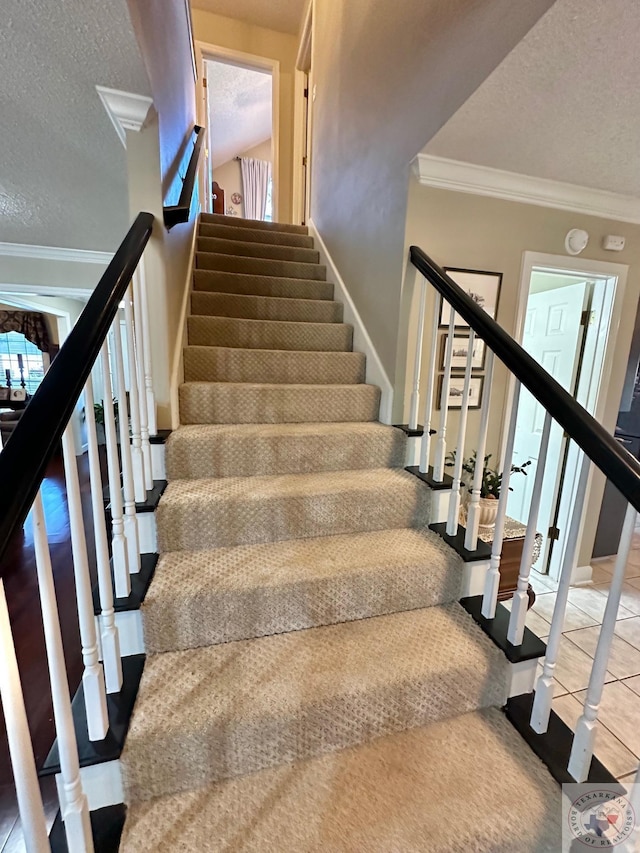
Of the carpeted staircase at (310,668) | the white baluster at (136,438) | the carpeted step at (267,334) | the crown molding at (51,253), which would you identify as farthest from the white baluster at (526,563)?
the crown molding at (51,253)

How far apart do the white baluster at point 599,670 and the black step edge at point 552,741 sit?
25mm

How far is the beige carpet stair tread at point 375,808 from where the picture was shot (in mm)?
845

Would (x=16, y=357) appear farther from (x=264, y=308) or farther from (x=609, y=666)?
(x=609, y=666)

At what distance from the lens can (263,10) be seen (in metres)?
4.16

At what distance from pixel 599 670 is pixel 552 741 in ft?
0.99

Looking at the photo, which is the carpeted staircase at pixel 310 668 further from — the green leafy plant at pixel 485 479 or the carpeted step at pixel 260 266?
the carpeted step at pixel 260 266

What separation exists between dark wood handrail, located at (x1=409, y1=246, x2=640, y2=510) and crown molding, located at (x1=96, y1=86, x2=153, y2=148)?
48.3 inches

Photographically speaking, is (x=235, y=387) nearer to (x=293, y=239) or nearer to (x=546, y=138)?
(x=546, y=138)

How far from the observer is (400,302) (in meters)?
1.88

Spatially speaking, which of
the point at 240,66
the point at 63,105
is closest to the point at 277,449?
the point at 63,105

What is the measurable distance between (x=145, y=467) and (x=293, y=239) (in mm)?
2773

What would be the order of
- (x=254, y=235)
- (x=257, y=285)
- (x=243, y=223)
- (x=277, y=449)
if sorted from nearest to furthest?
1. (x=277, y=449)
2. (x=257, y=285)
3. (x=254, y=235)
4. (x=243, y=223)

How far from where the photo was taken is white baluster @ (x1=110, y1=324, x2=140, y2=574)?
1.12 metres

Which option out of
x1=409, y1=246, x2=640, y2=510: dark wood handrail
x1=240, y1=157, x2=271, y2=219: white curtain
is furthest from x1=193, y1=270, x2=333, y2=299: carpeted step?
x1=240, y1=157, x2=271, y2=219: white curtain
